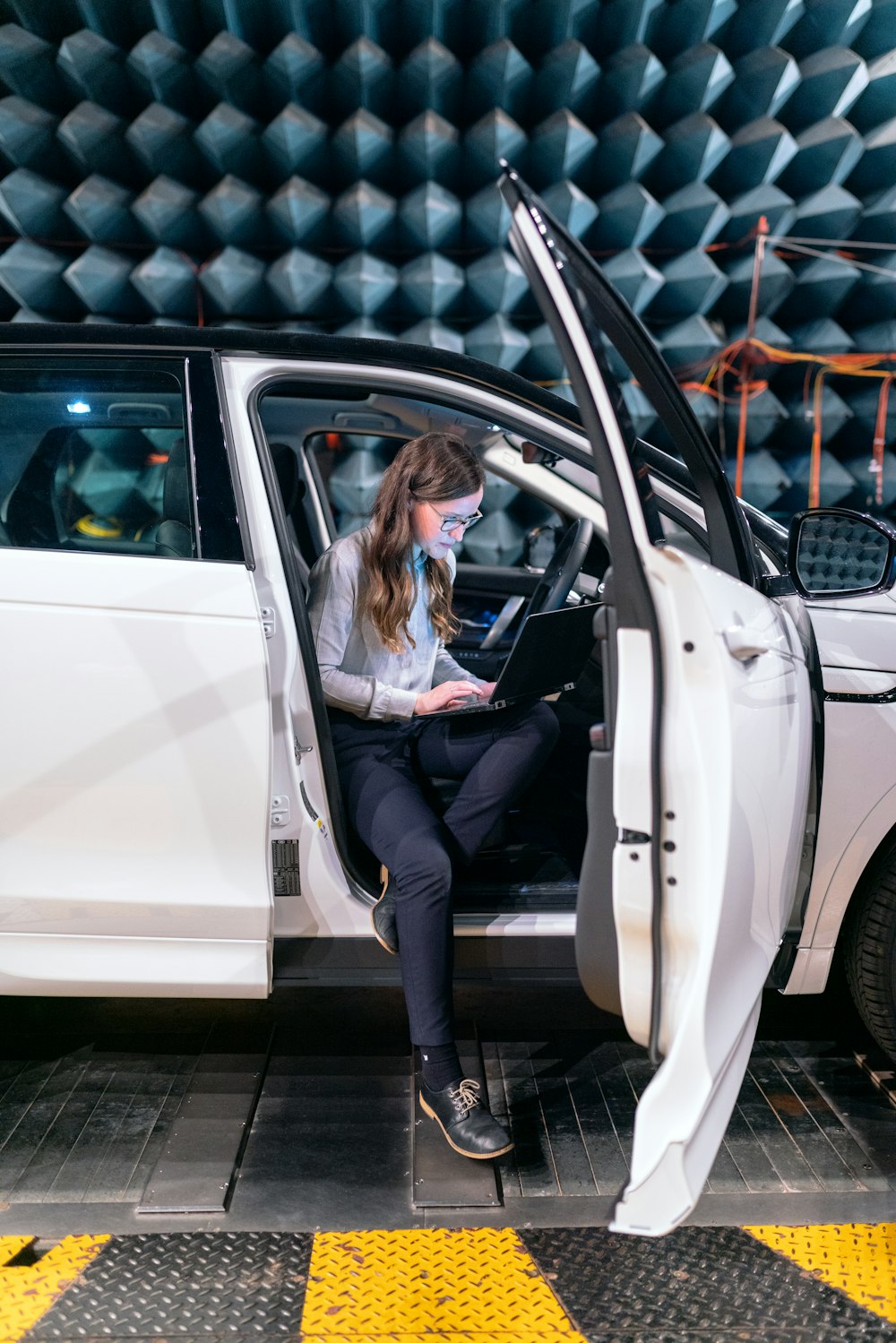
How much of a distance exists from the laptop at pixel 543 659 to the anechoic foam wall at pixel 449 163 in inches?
122

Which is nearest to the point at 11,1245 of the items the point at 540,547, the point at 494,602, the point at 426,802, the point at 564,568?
the point at 426,802

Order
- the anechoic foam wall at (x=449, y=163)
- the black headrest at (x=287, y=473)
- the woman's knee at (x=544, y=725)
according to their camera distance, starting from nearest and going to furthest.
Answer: the woman's knee at (x=544, y=725) → the black headrest at (x=287, y=473) → the anechoic foam wall at (x=449, y=163)

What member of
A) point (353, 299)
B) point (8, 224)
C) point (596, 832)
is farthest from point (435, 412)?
point (8, 224)

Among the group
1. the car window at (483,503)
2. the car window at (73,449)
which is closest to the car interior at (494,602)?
the car window at (73,449)

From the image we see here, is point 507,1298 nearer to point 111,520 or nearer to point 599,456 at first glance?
point 599,456

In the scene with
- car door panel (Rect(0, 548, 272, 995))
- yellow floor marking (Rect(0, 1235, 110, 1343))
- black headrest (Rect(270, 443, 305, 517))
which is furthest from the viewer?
black headrest (Rect(270, 443, 305, 517))

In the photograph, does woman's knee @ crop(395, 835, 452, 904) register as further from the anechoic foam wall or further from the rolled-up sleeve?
the anechoic foam wall

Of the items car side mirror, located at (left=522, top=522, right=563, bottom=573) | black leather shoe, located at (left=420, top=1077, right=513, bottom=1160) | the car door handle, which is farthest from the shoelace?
car side mirror, located at (left=522, top=522, right=563, bottom=573)

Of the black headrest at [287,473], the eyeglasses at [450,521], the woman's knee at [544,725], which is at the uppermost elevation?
the black headrest at [287,473]

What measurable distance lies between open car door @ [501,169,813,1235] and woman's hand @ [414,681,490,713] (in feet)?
1.77

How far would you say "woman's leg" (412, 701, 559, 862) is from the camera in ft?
6.09

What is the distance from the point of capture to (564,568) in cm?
222

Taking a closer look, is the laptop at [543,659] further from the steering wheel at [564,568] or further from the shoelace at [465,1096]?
the shoelace at [465,1096]

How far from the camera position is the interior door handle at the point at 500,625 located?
2994mm
